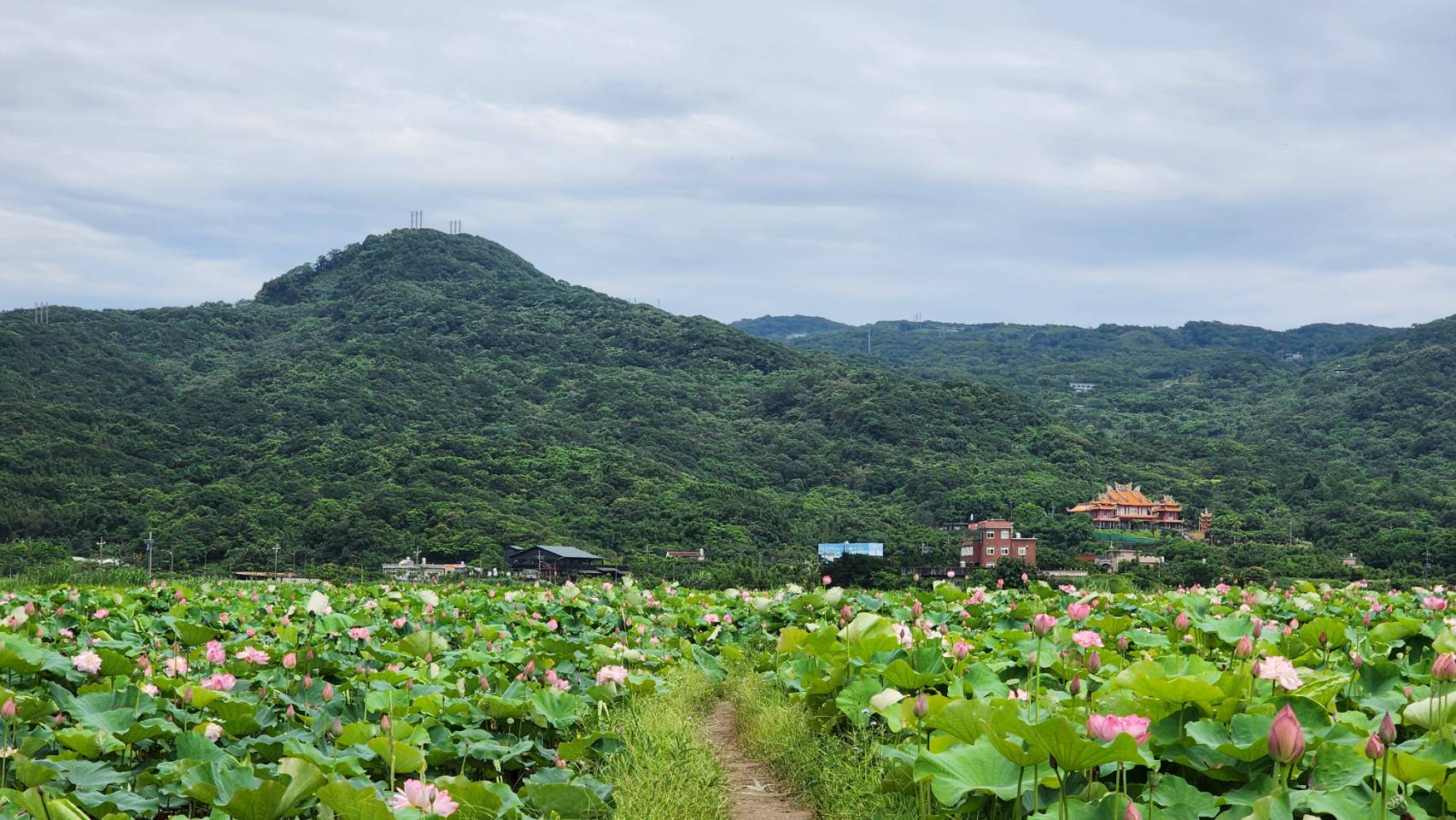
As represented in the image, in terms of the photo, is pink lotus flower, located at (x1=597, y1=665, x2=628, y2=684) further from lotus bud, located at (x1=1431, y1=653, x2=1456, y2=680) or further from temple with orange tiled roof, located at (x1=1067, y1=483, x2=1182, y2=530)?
temple with orange tiled roof, located at (x1=1067, y1=483, x2=1182, y2=530)

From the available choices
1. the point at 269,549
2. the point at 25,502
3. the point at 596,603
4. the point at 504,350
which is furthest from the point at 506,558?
the point at 504,350

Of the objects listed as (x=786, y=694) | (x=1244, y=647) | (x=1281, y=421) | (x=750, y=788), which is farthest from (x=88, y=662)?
(x=1281, y=421)

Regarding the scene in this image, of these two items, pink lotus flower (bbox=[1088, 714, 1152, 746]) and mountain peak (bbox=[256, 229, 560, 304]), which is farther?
mountain peak (bbox=[256, 229, 560, 304])

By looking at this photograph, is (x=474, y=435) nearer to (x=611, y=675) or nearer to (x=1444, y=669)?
(x=611, y=675)

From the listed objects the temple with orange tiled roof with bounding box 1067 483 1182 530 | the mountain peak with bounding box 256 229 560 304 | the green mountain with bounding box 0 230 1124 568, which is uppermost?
the mountain peak with bounding box 256 229 560 304

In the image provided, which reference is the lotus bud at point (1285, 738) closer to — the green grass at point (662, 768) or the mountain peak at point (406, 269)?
the green grass at point (662, 768)

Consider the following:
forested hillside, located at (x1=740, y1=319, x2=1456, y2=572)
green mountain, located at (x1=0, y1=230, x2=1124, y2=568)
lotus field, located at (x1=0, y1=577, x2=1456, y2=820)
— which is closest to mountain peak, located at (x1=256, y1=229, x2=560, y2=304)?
green mountain, located at (x1=0, y1=230, x2=1124, y2=568)

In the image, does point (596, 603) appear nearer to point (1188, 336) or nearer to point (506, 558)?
point (506, 558)
